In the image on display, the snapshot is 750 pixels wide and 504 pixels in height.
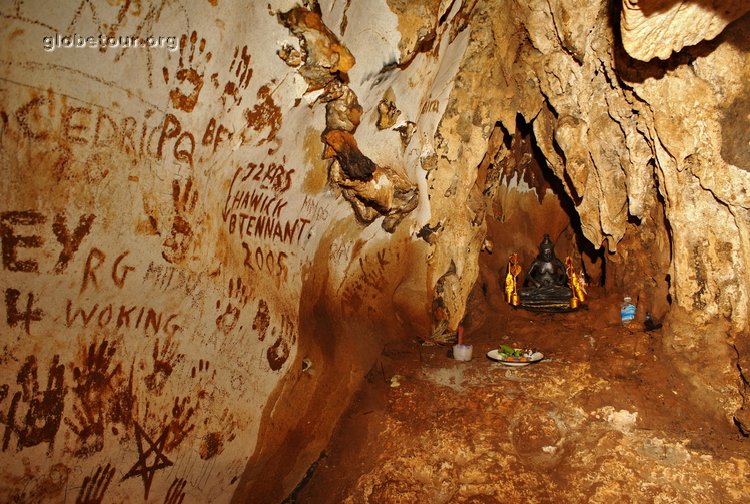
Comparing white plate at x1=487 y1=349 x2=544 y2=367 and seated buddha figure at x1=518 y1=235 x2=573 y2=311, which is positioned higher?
seated buddha figure at x1=518 y1=235 x2=573 y2=311

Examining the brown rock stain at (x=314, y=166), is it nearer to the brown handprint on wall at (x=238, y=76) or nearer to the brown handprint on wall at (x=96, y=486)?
the brown handprint on wall at (x=238, y=76)

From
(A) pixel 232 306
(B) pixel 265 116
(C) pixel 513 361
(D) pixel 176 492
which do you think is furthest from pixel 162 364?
(C) pixel 513 361

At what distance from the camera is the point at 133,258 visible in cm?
318

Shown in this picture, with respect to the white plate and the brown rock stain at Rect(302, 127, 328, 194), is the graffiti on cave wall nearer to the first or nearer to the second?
the brown rock stain at Rect(302, 127, 328, 194)

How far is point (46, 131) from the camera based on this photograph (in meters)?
2.60

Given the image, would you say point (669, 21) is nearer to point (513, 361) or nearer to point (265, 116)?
point (265, 116)

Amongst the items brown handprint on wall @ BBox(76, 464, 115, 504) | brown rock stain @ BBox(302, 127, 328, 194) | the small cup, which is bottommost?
brown handprint on wall @ BBox(76, 464, 115, 504)

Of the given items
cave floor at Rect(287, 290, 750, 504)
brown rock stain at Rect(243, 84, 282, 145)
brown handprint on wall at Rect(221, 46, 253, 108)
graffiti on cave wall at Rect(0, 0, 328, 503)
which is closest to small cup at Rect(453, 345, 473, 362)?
cave floor at Rect(287, 290, 750, 504)

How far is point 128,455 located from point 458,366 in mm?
4263

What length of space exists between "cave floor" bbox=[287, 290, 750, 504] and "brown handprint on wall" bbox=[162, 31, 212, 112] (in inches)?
150

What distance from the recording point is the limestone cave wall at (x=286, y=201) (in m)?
2.71

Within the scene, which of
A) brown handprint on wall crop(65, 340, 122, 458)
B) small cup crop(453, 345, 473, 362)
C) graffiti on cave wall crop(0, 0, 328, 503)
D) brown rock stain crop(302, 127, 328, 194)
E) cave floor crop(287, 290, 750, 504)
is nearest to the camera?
graffiti on cave wall crop(0, 0, 328, 503)

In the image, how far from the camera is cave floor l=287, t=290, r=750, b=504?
426cm

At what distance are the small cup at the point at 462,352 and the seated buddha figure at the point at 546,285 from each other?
1.81 meters
